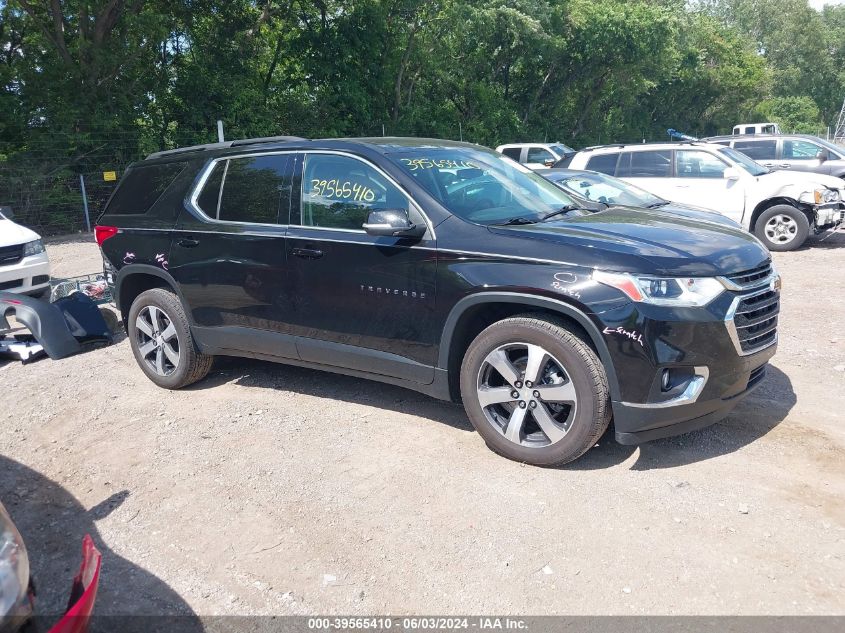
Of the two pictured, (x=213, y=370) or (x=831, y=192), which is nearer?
(x=213, y=370)

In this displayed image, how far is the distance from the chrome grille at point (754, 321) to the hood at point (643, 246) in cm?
18

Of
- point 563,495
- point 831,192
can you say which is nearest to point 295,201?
point 563,495

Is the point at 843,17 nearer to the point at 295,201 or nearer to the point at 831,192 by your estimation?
the point at 831,192

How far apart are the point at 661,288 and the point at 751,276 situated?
673 mm

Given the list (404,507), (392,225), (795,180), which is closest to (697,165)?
(795,180)

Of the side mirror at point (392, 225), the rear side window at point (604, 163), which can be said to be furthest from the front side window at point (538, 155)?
the side mirror at point (392, 225)

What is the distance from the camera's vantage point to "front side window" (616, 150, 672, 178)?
12102 millimetres

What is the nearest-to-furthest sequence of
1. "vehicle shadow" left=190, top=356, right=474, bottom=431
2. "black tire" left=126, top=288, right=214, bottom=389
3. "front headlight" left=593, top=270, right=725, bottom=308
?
"front headlight" left=593, top=270, right=725, bottom=308 < "vehicle shadow" left=190, top=356, right=474, bottom=431 < "black tire" left=126, top=288, right=214, bottom=389

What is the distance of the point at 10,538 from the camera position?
244cm

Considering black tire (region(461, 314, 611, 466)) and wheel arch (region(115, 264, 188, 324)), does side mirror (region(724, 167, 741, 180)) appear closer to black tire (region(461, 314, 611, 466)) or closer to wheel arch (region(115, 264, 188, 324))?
black tire (region(461, 314, 611, 466))

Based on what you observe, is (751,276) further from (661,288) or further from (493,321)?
(493,321)

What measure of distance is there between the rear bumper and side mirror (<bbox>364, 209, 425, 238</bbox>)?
4.83ft

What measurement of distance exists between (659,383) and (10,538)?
2.88 m

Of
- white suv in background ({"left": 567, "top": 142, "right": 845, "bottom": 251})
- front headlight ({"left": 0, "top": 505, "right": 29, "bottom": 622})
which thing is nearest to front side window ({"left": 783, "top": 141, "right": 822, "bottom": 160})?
white suv in background ({"left": 567, "top": 142, "right": 845, "bottom": 251})
